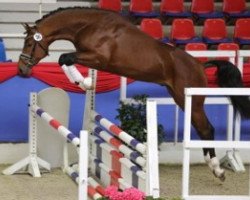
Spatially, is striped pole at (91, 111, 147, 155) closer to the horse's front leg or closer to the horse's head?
the horse's front leg

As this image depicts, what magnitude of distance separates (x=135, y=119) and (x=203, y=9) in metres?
6.00

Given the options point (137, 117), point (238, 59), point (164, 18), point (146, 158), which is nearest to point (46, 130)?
point (137, 117)

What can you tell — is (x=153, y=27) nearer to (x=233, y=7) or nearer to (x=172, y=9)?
(x=172, y=9)

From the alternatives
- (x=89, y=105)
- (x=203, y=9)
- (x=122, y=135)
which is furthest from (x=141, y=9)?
(x=122, y=135)

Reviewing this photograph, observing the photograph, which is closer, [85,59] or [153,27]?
[85,59]

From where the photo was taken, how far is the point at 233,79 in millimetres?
7848

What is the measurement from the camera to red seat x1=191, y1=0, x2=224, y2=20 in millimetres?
13383

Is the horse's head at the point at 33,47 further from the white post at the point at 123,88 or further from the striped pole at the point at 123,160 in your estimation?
the white post at the point at 123,88

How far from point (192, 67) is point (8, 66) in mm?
2084

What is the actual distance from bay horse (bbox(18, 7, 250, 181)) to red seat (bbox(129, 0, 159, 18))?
17.2ft

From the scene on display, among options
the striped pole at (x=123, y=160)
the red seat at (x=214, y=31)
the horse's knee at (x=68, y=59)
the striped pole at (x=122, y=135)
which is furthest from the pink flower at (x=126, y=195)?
the red seat at (x=214, y=31)

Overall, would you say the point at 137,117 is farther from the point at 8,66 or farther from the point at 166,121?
the point at 8,66

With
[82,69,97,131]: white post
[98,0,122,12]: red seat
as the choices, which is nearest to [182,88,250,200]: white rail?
[82,69,97,131]: white post

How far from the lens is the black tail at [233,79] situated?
7.82m
